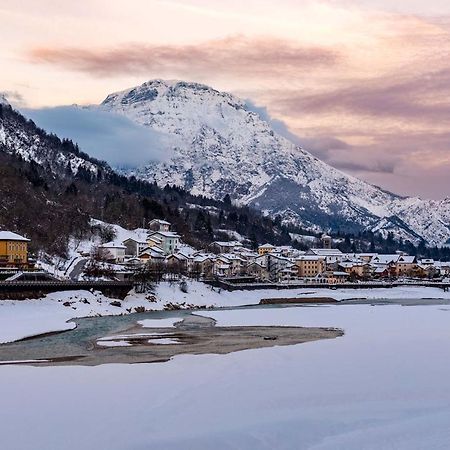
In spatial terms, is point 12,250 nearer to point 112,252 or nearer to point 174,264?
point 112,252

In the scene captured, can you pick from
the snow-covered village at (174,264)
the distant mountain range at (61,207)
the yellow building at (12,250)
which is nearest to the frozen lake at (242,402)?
the snow-covered village at (174,264)

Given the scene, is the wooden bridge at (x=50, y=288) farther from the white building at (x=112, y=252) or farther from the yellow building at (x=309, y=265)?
the yellow building at (x=309, y=265)

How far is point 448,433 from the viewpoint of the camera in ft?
56.1

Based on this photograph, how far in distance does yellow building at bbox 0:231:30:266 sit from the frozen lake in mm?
51835

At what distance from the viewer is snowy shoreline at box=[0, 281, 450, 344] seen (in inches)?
1854

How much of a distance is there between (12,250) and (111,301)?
2032 centimetres

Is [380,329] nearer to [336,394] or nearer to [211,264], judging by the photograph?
[336,394]

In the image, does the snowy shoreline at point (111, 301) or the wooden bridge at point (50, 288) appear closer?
the snowy shoreline at point (111, 301)

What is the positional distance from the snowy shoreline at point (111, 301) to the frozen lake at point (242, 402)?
16.6 meters

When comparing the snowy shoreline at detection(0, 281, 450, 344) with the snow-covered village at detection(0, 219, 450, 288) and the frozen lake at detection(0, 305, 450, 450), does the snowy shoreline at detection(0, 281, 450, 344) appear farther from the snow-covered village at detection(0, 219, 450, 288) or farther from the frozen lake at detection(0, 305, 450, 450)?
the frozen lake at detection(0, 305, 450, 450)

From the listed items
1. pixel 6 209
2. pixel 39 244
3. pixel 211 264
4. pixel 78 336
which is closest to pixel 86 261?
pixel 39 244

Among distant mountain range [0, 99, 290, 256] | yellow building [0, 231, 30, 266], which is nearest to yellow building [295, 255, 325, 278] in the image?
distant mountain range [0, 99, 290, 256]

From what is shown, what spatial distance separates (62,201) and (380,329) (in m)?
98.8

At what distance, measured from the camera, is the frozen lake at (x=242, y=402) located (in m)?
16.9
